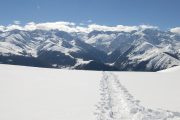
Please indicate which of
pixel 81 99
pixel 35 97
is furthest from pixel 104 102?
pixel 35 97

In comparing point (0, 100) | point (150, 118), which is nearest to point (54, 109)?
point (0, 100)

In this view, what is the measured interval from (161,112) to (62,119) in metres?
5.38

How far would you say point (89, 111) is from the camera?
52.6 feet

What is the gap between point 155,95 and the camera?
883 inches

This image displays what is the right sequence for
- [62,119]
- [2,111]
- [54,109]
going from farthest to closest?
[54,109]
[2,111]
[62,119]

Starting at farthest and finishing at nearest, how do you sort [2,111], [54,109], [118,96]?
[118,96]
[54,109]
[2,111]

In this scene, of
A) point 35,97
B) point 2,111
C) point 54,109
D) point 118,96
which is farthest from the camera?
point 118,96

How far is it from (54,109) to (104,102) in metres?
3.76

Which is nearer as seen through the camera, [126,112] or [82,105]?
[126,112]

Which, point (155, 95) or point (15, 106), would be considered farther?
point (155, 95)

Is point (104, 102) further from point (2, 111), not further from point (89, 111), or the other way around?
point (2, 111)

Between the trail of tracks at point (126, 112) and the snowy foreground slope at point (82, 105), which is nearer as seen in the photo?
the snowy foreground slope at point (82, 105)

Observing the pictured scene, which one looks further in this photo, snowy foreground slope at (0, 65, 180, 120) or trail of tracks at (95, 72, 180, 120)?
trail of tracks at (95, 72, 180, 120)

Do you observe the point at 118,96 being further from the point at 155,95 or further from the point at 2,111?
the point at 2,111
